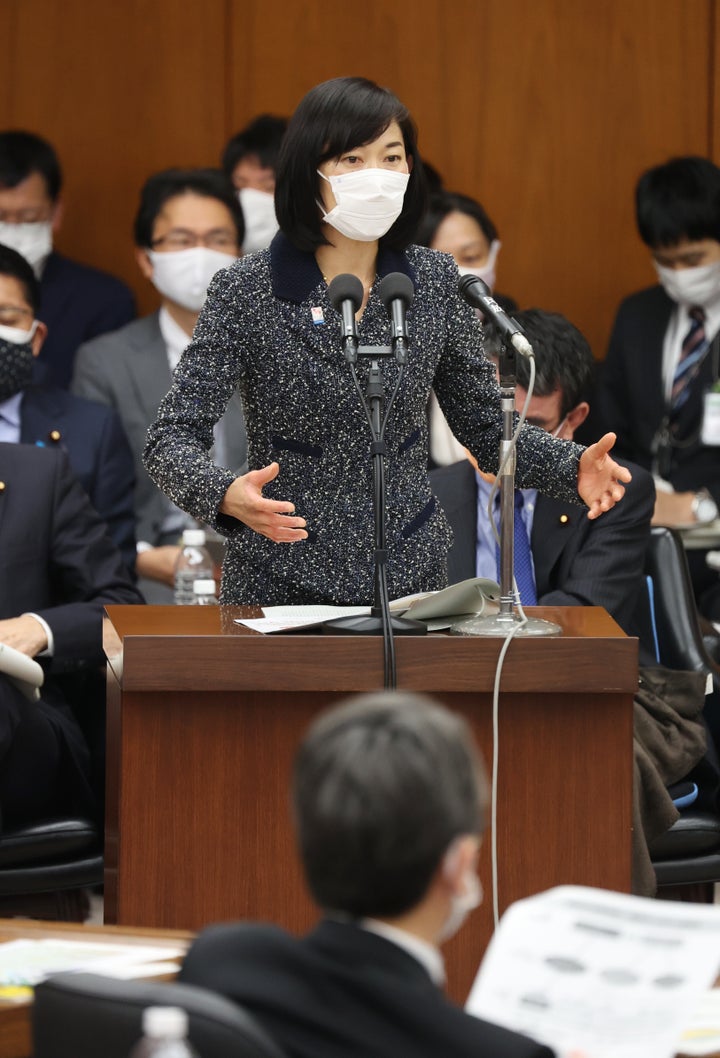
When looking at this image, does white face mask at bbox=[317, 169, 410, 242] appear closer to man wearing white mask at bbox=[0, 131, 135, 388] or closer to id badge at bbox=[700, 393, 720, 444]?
id badge at bbox=[700, 393, 720, 444]

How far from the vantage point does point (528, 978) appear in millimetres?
1457

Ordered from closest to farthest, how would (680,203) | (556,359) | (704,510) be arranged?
(556,359) → (704,510) → (680,203)

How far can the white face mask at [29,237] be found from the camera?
16.3 feet

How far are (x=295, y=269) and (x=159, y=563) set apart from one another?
1.44 m

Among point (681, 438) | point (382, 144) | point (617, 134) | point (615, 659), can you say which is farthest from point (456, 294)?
point (617, 134)

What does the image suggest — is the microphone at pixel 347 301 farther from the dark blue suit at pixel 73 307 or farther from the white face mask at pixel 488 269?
the dark blue suit at pixel 73 307

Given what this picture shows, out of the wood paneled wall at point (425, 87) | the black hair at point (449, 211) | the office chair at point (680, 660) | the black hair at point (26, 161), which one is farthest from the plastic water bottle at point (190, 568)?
the wood paneled wall at point (425, 87)

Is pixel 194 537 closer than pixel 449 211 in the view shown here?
Yes

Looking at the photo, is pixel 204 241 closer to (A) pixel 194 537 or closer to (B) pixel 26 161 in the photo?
(B) pixel 26 161

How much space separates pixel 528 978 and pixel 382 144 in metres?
1.44

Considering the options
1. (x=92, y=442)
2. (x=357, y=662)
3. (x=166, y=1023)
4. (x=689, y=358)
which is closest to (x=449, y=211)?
(x=689, y=358)

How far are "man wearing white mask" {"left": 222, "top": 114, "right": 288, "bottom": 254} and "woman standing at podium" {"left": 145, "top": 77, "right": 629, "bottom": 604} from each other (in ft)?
8.14

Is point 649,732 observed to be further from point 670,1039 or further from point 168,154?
point 168,154

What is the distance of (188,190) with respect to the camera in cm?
470
